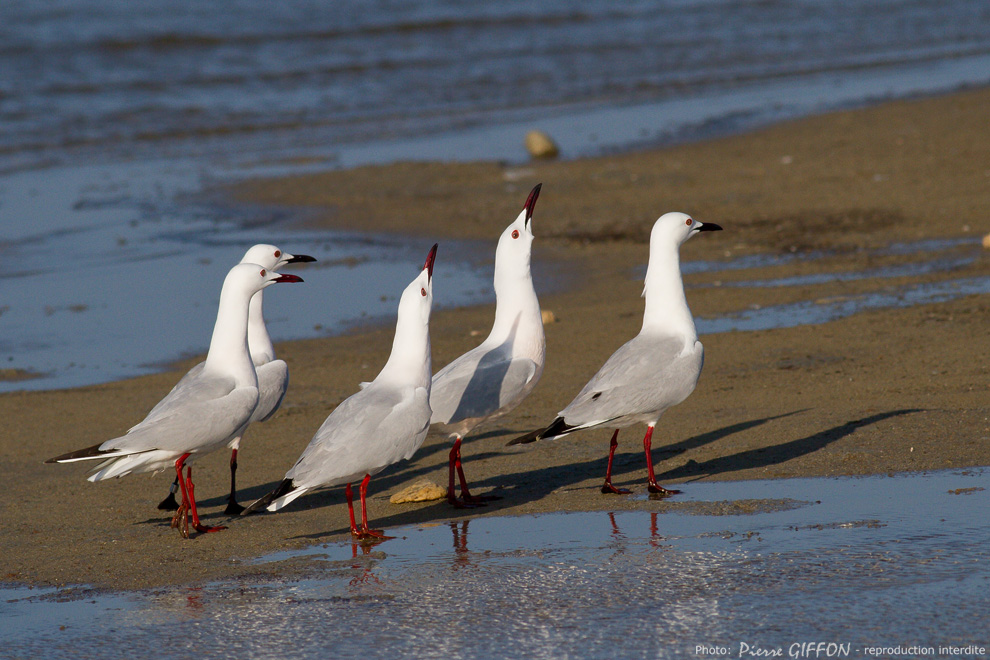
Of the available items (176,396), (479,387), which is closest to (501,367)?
(479,387)

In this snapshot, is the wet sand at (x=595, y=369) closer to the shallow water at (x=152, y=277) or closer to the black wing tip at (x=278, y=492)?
the black wing tip at (x=278, y=492)

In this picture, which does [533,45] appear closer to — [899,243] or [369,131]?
[369,131]

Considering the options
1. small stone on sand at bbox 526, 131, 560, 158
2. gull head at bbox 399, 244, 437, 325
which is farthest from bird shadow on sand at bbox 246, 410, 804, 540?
small stone on sand at bbox 526, 131, 560, 158

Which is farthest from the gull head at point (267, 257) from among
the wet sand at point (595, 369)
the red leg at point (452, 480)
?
the red leg at point (452, 480)

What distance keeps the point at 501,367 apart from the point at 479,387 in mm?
235

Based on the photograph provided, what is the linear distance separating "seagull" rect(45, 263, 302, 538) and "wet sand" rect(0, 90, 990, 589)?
13.0 inches

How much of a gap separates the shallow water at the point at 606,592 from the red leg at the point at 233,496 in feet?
3.85

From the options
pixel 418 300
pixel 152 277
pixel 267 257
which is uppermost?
pixel 152 277

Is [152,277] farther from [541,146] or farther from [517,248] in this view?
[541,146]

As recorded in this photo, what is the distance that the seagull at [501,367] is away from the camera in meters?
6.89

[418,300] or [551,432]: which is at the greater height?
[418,300]

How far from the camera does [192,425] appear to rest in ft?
21.2

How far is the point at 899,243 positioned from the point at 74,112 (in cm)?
1815

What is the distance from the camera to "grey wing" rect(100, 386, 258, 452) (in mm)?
6391
